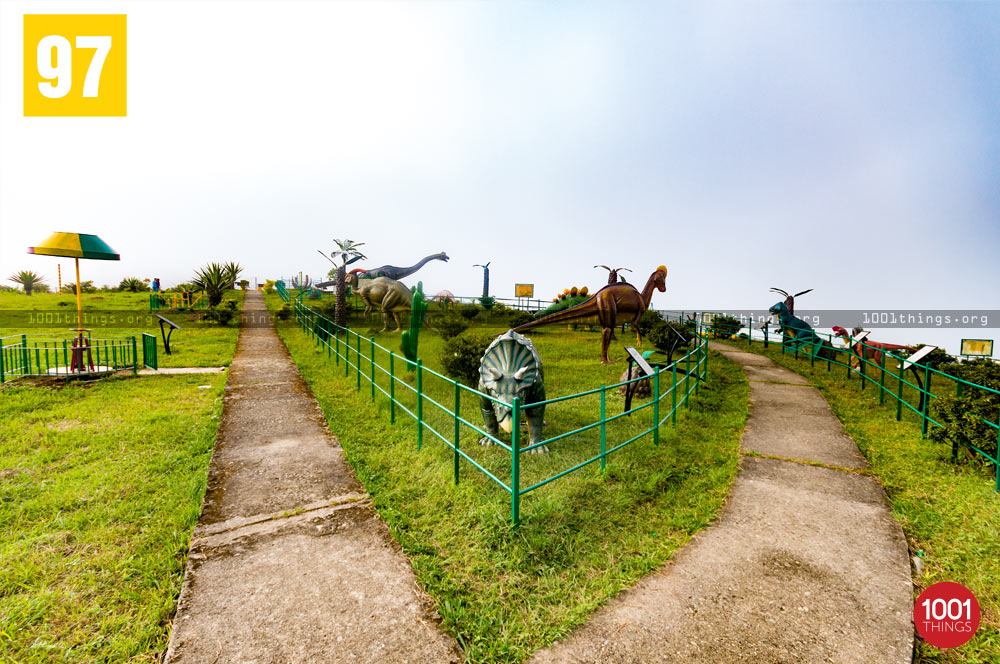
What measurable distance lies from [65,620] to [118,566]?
455 mm

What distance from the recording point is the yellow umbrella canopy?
7449 millimetres

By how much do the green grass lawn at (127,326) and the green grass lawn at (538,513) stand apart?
777 cm

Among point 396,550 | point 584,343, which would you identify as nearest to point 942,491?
point 396,550

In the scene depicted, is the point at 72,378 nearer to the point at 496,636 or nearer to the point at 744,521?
the point at 496,636

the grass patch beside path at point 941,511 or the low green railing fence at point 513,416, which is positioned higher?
the low green railing fence at point 513,416

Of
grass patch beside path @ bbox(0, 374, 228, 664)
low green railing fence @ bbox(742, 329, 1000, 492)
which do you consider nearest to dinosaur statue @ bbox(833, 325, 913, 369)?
low green railing fence @ bbox(742, 329, 1000, 492)

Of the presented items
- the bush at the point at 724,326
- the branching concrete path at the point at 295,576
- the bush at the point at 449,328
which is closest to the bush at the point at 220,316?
the bush at the point at 449,328

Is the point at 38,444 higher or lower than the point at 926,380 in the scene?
lower

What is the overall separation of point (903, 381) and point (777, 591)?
203 inches

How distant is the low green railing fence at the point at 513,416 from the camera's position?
3560 millimetres

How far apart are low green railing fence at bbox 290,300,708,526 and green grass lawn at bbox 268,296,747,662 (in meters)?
0.06

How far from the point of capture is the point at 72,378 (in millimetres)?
8102

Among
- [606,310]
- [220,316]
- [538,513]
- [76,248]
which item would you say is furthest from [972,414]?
[220,316]

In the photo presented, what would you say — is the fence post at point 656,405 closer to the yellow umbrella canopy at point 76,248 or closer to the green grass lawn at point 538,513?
the green grass lawn at point 538,513
